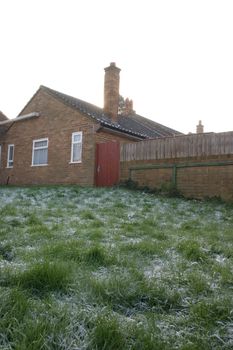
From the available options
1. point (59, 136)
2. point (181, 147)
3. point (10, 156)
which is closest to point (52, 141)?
point (59, 136)

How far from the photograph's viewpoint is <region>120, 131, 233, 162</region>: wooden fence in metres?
11.8

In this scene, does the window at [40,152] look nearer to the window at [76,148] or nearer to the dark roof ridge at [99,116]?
the window at [76,148]

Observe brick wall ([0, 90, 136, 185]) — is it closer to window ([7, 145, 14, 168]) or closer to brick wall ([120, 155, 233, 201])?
window ([7, 145, 14, 168])

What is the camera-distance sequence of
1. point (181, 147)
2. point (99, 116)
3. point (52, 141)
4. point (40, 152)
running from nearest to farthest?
point (181, 147) → point (99, 116) → point (52, 141) → point (40, 152)

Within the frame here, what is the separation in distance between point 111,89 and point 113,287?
1657 centimetres

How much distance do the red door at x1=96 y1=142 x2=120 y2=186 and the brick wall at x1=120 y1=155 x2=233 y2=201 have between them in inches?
58.2

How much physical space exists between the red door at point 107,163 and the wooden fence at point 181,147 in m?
0.45

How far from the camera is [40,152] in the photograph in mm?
19938

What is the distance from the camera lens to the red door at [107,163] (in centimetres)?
1496

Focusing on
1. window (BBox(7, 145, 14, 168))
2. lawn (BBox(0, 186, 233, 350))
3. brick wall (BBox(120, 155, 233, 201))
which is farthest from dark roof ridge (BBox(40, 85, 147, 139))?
lawn (BBox(0, 186, 233, 350))

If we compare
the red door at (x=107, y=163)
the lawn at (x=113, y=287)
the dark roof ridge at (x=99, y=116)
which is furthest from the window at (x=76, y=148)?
the lawn at (x=113, y=287)

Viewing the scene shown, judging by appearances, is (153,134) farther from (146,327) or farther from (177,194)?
(146,327)

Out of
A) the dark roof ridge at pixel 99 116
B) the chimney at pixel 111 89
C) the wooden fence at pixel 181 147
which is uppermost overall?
the chimney at pixel 111 89

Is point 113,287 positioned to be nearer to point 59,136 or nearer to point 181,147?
point 181,147
